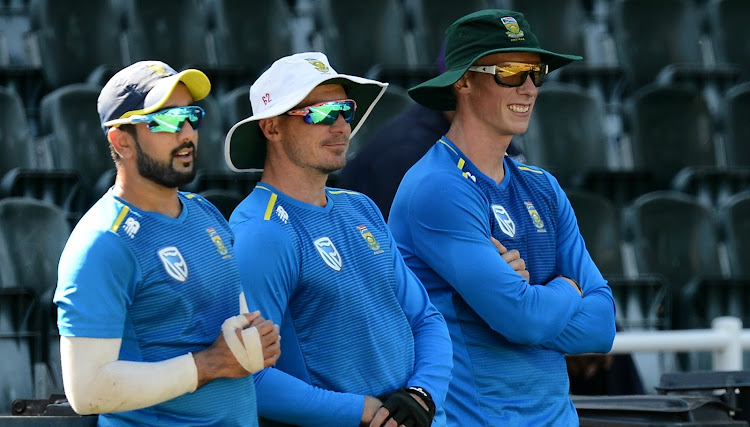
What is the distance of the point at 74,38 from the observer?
7.10m

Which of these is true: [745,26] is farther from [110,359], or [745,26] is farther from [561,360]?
[110,359]

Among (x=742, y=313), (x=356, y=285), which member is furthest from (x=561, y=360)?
(x=742, y=313)

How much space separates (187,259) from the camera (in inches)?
96.3

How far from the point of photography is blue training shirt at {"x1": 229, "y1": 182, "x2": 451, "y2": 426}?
266 cm

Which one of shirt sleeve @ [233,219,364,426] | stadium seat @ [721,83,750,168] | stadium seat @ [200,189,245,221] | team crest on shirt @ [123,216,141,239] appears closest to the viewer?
team crest on shirt @ [123,216,141,239]

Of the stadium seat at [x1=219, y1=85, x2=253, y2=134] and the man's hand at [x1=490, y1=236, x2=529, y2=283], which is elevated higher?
the stadium seat at [x1=219, y1=85, x2=253, y2=134]

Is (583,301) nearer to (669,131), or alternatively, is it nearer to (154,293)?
(154,293)

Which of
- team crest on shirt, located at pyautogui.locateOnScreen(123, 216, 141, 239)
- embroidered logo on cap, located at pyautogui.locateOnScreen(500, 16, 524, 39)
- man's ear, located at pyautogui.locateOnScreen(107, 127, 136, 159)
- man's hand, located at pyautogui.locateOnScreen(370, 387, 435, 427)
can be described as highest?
embroidered logo on cap, located at pyautogui.locateOnScreen(500, 16, 524, 39)

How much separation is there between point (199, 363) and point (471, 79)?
44.9 inches

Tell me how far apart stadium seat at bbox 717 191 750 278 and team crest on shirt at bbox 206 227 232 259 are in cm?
484

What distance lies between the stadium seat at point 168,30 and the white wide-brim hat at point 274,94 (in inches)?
173

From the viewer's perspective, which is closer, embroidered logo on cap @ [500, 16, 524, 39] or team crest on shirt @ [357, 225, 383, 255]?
team crest on shirt @ [357, 225, 383, 255]

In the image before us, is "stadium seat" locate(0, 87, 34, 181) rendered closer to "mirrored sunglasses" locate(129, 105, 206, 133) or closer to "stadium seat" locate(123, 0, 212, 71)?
"stadium seat" locate(123, 0, 212, 71)

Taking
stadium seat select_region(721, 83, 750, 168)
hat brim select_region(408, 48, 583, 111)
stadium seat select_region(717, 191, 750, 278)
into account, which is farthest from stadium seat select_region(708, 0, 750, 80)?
hat brim select_region(408, 48, 583, 111)
